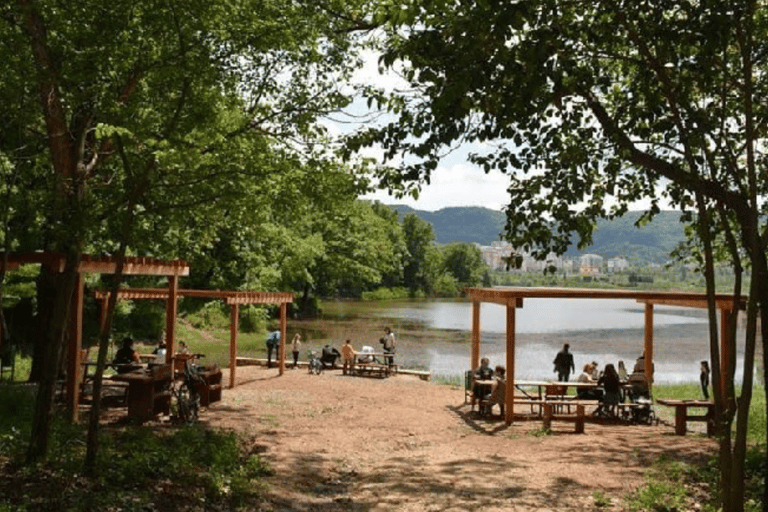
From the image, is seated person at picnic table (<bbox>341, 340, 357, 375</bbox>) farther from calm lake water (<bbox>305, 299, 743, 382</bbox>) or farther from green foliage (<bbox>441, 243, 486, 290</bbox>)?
green foliage (<bbox>441, 243, 486, 290</bbox>)

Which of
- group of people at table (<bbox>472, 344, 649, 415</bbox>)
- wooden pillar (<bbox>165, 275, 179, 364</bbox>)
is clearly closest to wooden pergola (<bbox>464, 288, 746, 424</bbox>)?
group of people at table (<bbox>472, 344, 649, 415</bbox>)

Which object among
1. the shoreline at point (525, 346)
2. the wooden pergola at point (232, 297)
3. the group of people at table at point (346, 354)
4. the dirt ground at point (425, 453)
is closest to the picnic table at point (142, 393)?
the dirt ground at point (425, 453)

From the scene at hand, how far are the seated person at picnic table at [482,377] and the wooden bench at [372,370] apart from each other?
507 centimetres

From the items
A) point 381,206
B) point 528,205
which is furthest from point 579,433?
point 381,206

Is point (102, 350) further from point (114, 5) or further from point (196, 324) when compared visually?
point (196, 324)

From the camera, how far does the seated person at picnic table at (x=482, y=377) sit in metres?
14.4

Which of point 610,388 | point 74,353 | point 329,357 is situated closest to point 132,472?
point 74,353

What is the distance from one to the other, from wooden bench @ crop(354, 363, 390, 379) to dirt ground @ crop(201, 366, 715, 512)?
3454 mm

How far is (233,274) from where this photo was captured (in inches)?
1211

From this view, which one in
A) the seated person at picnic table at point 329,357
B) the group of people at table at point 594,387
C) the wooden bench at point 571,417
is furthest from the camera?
the seated person at picnic table at point 329,357

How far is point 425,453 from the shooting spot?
34.2 ft

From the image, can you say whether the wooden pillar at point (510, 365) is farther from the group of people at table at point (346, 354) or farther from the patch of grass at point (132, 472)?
the group of people at table at point (346, 354)

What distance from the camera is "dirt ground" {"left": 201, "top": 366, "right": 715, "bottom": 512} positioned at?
7.93 meters

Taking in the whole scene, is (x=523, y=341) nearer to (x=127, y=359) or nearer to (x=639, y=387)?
(x=639, y=387)
